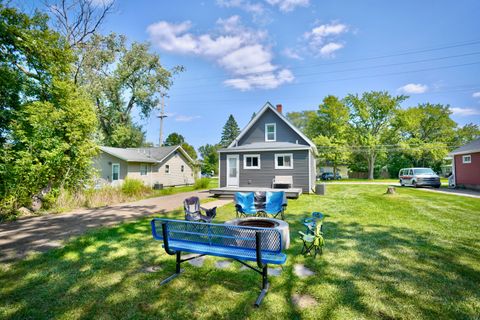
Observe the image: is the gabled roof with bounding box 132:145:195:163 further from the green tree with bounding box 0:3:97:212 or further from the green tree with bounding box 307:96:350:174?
the green tree with bounding box 307:96:350:174

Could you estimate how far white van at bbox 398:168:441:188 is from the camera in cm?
1845

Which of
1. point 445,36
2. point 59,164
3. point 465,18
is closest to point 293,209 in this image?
point 59,164

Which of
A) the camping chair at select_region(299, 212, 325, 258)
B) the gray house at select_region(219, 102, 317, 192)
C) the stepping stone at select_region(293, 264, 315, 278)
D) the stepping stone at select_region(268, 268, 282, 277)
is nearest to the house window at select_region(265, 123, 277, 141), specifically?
the gray house at select_region(219, 102, 317, 192)

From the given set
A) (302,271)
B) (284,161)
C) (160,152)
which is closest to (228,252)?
(302,271)

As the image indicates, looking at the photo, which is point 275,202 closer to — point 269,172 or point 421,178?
point 269,172

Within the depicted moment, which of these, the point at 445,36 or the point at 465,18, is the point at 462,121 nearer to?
the point at 445,36

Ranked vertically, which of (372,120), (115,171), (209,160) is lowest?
(115,171)

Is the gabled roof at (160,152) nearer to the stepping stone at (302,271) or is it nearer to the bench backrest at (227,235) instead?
the bench backrest at (227,235)

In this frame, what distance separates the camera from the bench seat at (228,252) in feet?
9.78

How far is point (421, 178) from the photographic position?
1867 cm

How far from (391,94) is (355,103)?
5331 mm

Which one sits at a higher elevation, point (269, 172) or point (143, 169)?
point (143, 169)

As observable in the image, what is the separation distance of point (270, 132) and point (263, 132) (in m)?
0.56

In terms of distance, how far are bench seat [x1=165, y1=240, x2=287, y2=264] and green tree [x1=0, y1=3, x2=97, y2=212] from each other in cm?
881
